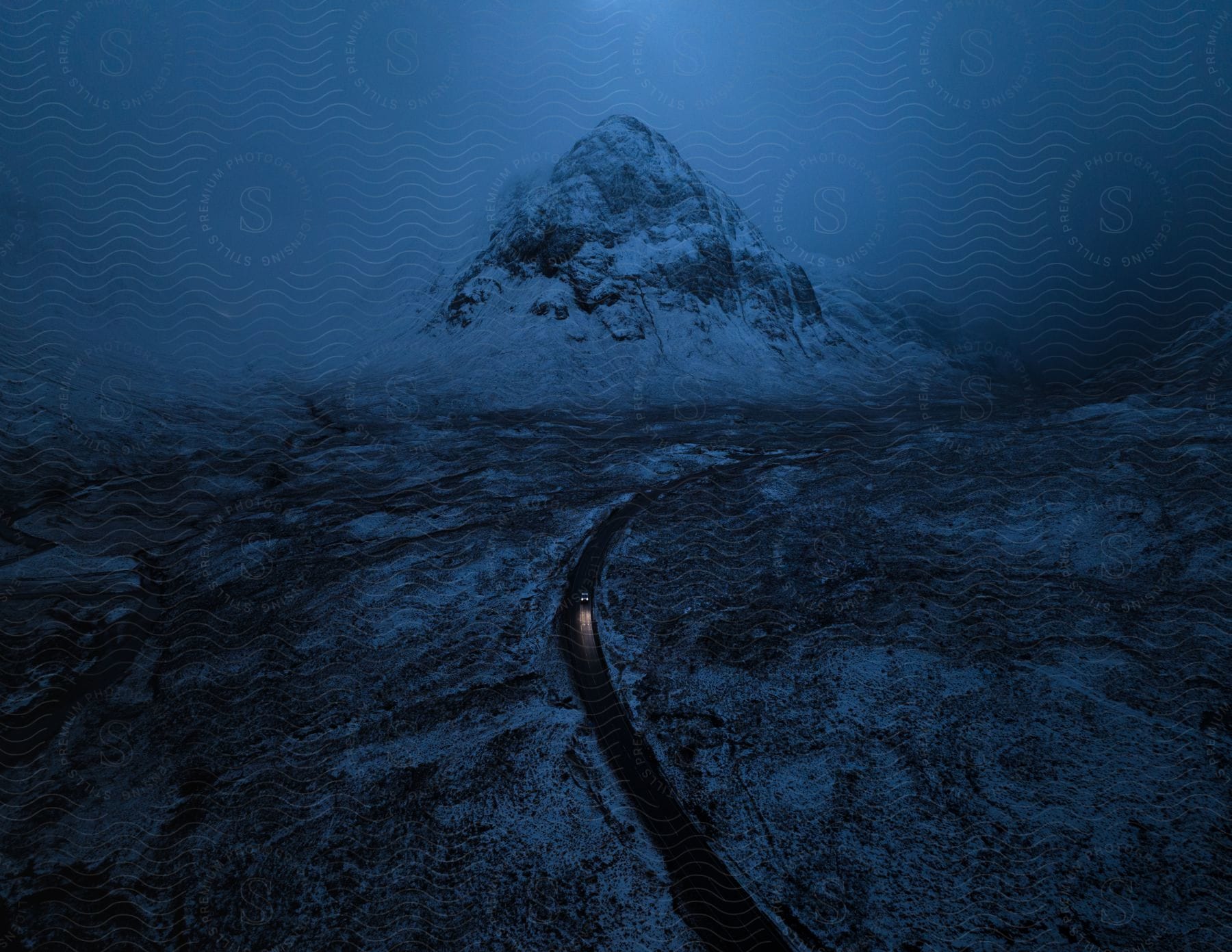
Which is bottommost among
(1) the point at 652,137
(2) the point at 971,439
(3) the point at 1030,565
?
(3) the point at 1030,565

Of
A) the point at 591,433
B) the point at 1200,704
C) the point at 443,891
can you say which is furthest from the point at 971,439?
the point at 443,891

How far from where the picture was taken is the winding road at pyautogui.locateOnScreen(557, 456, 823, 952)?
10.4 meters

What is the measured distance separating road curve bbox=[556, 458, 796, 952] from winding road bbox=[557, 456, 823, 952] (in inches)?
0.6

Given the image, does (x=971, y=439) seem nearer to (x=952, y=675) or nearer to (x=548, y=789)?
(x=952, y=675)

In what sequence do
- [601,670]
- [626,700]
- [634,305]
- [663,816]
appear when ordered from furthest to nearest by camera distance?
[634,305], [601,670], [626,700], [663,816]

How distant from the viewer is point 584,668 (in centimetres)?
1698

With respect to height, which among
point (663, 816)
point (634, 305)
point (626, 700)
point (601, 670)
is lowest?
point (663, 816)

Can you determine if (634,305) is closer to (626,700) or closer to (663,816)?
(626,700)

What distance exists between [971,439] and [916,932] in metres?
30.6

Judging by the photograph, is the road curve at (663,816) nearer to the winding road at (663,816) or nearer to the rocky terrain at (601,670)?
the winding road at (663,816)

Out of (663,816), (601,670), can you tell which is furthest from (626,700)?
(663,816)

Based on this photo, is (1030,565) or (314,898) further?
(1030,565)

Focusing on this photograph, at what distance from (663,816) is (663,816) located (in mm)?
27

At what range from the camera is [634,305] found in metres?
61.2
